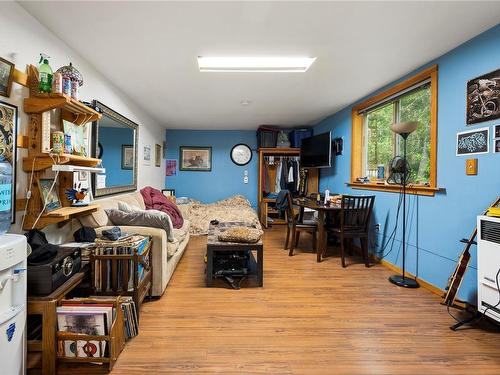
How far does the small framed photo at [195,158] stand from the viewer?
6348mm

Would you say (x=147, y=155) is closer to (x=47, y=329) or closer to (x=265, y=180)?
(x=265, y=180)

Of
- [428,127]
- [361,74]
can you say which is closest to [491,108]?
[428,127]

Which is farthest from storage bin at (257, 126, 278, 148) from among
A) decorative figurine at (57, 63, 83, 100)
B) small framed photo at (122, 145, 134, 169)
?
A: decorative figurine at (57, 63, 83, 100)

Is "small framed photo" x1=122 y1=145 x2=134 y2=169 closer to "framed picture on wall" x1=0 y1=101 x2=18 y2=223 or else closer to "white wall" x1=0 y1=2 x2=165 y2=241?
"white wall" x1=0 y1=2 x2=165 y2=241

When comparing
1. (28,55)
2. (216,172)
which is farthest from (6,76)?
(216,172)

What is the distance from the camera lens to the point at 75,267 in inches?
68.9

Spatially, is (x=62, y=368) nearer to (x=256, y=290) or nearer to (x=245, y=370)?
(x=245, y=370)

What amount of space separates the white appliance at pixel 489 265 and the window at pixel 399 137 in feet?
3.62

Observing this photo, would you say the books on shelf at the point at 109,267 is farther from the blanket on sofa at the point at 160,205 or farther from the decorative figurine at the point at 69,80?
the blanket on sofa at the point at 160,205

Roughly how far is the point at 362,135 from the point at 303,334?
327 centimetres

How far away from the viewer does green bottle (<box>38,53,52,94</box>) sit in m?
1.80

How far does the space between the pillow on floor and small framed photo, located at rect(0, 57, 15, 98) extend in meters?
1.28

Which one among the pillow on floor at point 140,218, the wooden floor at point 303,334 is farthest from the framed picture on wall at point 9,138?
the wooden floor at point 303,334

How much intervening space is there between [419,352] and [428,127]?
2.24 m
